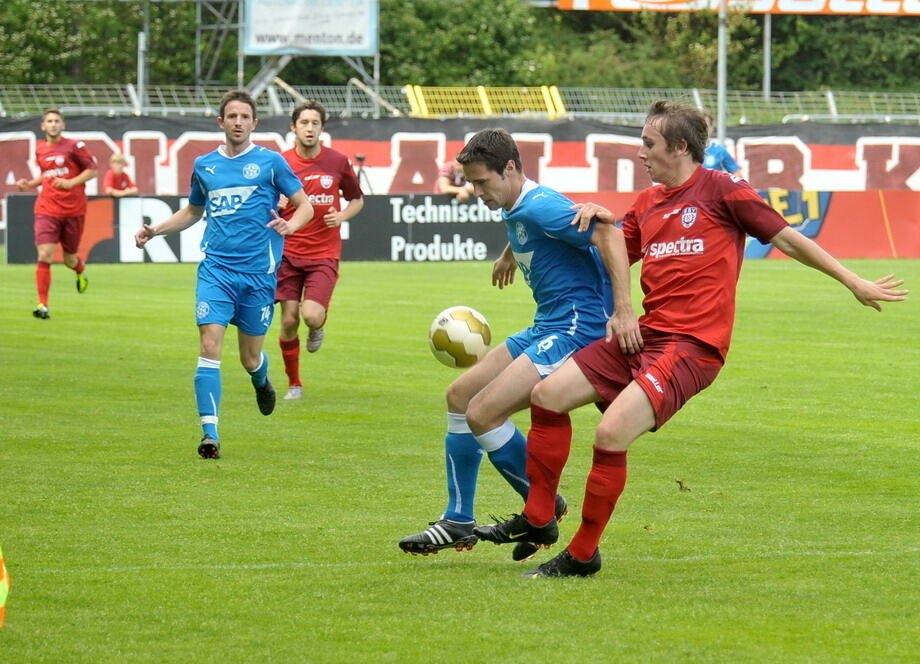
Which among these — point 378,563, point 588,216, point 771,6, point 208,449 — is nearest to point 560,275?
point 588,216

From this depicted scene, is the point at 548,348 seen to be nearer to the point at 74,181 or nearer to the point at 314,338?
the point at 314,338

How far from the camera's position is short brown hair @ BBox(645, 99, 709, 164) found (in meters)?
6.31

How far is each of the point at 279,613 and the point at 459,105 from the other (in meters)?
38.7

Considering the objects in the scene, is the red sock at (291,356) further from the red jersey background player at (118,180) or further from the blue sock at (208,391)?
the red jersey background player at (118,180)

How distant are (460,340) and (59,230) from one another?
459 inches

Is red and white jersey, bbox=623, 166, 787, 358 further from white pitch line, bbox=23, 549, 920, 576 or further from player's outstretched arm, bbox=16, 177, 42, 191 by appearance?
player's outstretched arm, bbox=16, 177, 42, 191

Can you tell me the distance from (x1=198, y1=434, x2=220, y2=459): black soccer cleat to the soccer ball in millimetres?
1502

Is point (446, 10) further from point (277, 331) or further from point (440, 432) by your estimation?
point (440, 432)

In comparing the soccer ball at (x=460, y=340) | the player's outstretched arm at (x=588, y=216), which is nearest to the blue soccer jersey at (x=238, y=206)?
the soccer ball at (x=460, y=340)

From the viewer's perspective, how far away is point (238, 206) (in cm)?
984

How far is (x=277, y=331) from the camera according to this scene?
55.9 feet

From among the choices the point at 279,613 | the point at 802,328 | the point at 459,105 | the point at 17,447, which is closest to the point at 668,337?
the point at 279,613

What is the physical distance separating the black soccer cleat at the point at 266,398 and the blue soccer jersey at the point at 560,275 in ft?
13.3

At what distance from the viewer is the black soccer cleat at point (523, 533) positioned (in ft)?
20.8
